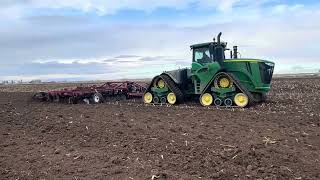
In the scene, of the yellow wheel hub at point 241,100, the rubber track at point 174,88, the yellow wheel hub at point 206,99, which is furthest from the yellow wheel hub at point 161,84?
the yellow wheel hub at point 241,100

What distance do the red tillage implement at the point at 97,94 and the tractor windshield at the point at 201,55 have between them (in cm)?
431

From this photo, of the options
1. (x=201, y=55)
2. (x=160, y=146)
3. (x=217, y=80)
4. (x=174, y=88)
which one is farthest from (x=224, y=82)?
(x=160, y=146)

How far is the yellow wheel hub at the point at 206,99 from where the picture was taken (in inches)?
827

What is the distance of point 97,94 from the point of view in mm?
24281

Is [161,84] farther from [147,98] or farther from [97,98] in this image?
[97,98]

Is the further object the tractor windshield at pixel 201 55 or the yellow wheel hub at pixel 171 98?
the yellow wheel hub at pixel 171 98

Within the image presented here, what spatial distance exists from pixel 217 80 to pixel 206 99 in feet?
3.32

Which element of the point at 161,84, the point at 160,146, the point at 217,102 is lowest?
the point at 160,146

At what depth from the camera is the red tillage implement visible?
24.3 metres

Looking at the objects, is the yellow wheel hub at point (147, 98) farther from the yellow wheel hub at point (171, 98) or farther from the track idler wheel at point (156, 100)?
the yellow wheel hub at point (171, 98)

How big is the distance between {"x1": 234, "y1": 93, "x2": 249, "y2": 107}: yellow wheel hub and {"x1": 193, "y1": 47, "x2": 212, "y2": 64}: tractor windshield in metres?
2.51

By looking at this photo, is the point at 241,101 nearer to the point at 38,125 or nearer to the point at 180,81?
the point at 180,81

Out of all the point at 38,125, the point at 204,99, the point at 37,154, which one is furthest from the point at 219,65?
the point at 37,154

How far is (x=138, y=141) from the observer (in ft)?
37.4
